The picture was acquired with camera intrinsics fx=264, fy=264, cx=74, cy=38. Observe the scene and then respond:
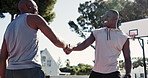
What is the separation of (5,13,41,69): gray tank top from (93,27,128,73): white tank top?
92 centimetres

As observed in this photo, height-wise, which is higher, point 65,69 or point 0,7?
point 0,7

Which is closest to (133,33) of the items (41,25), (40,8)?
(40,8)

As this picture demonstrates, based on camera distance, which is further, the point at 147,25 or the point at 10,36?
the point at 147,25

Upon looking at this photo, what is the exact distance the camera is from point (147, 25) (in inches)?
510

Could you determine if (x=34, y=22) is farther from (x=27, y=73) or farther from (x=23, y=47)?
(x=27, y=73)

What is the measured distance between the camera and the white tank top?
296 cm

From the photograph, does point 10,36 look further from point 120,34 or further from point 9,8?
point 9,8

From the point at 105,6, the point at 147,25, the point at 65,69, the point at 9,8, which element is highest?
the point at 105,6

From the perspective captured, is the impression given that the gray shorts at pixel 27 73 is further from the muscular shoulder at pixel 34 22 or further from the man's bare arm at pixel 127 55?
the man's bare arm at pixel 127 55

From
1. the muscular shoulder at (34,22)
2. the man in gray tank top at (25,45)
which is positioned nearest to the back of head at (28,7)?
the man in gray tank top at (25,45)

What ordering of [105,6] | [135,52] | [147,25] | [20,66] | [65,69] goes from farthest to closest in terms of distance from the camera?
[65,69] → [105,6] → [135,52] → [147,25] → [20,66]

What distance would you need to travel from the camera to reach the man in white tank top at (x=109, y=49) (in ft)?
9.73

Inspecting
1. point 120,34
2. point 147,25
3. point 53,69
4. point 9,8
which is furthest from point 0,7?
point 53,69

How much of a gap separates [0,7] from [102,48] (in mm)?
13337
